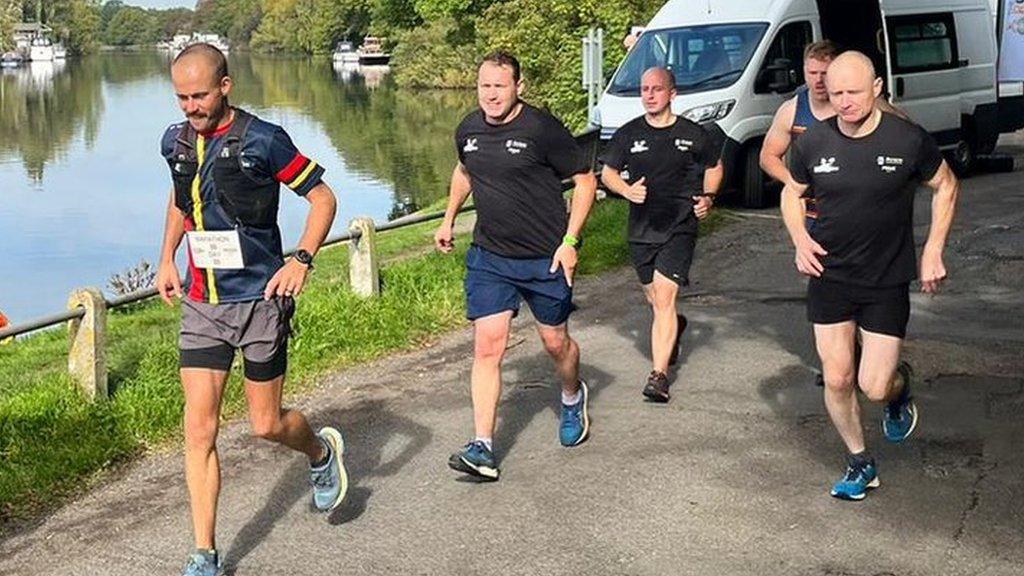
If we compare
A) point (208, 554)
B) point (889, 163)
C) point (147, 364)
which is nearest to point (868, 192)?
point (889, 163)

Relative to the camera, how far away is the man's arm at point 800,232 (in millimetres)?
5613

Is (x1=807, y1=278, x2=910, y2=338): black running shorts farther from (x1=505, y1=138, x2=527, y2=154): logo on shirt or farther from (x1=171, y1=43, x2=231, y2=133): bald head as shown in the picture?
(x1=171, y1=43, x2=231, y2=133): bald head

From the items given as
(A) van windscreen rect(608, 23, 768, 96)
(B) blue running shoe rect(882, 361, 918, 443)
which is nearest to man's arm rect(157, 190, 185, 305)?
(B) blue running shoe rect(882, 361, 918, 443)

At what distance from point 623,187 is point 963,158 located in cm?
1201

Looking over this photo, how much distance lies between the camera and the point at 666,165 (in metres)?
7.58

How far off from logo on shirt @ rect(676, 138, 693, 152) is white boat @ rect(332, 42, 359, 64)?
10818cm

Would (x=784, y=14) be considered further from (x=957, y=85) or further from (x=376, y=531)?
(x=376, y=531)

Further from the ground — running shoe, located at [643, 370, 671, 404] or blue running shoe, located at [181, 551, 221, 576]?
running shoe, located at [643, 370, 671, 404]

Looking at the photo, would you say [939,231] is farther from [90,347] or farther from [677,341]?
[90,347]

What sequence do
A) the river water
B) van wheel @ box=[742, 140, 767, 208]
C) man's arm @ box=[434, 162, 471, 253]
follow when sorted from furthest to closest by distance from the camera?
the river water, van wheel @ box=[742, 140, 767, 208], man's arm @ box=[434, 162, 471, 253]

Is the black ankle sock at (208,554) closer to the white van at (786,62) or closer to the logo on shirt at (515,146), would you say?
the logo on shirt at (515,146)

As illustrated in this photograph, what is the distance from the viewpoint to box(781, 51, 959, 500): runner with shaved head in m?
5.45

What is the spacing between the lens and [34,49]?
13612 cm

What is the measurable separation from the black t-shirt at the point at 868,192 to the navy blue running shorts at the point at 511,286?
48.6 inches
